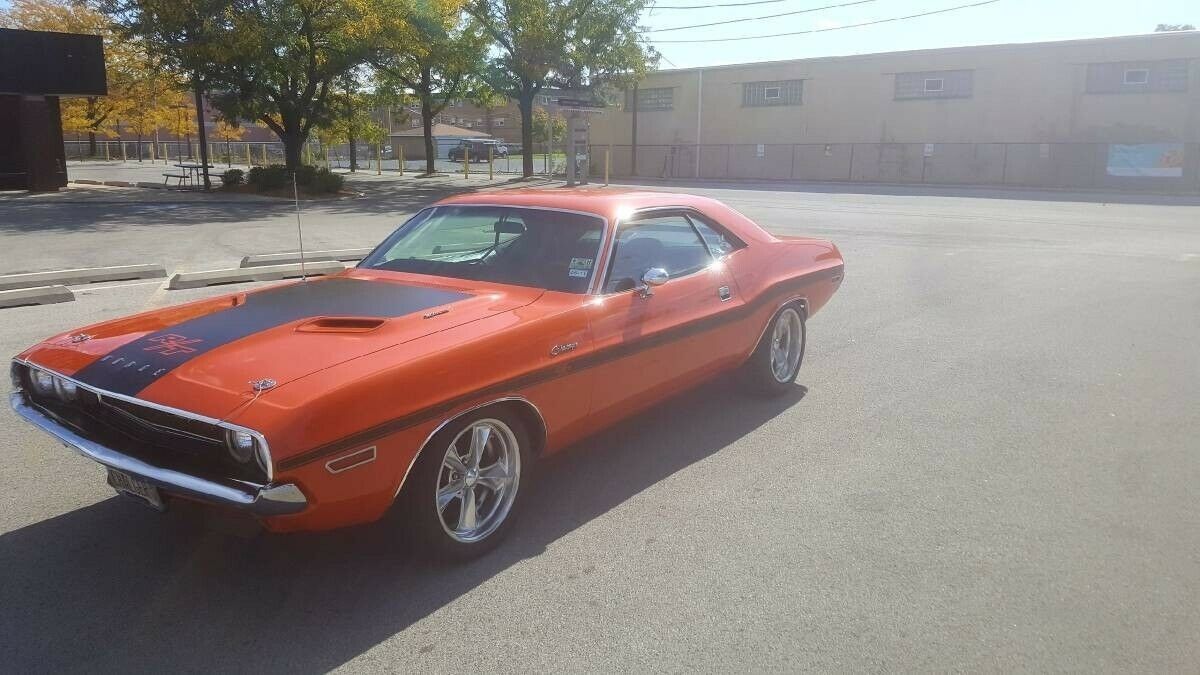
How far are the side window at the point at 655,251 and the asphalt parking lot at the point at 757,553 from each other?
0.97 meters

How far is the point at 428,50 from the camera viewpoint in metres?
Result: 27.5

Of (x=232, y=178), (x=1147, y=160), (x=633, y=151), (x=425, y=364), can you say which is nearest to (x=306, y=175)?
(x=232, y=178)

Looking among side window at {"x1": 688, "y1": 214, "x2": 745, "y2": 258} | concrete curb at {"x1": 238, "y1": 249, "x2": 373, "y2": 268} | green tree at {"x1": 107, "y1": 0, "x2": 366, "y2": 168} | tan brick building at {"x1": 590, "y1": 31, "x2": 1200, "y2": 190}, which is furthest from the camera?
tan brick building at {"x1": 590, "y1": 31, "x2": 1200, "y2": 190}

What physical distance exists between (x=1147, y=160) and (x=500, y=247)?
38.6 meters

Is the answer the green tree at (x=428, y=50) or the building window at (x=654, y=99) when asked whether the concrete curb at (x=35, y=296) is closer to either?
the green tree at (x=428, y=50)

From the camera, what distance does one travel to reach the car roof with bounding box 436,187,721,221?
182 inches

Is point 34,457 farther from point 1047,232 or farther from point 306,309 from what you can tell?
point 1047,232

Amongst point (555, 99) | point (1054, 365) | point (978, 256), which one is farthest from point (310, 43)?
point (1054, 365)

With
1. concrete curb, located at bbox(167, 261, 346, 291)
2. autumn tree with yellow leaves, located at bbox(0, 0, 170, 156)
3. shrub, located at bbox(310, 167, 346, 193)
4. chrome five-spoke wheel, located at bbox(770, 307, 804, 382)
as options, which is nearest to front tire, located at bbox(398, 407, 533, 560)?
chrome five-spoke wheel, located at bbox(770, 307, 804, 382)

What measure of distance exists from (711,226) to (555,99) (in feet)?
93.5

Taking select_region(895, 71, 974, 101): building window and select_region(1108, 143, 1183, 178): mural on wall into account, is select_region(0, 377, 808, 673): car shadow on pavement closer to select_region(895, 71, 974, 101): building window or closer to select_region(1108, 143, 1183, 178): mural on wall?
select_region(1108, 143, 1183, 178): mural on wall

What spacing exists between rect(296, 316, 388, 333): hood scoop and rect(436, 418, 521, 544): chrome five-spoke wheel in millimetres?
584

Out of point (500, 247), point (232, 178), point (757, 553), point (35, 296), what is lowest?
point (757, 553)

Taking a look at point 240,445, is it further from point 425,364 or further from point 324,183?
point 324,183
